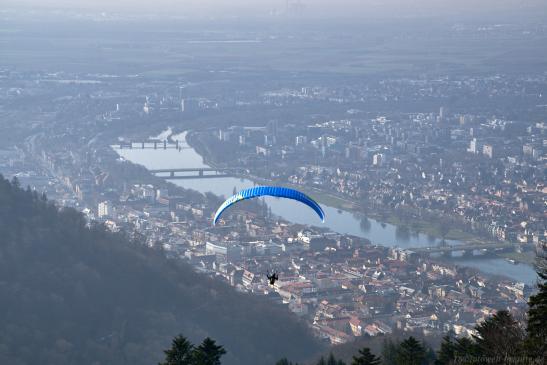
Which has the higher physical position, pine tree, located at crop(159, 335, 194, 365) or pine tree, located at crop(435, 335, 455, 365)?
pine tree, located at crop(159, 335, 194, 365)

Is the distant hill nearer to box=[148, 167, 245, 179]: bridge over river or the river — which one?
the river

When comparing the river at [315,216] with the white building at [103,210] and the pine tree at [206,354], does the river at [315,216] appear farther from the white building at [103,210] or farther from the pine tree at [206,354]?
the pine tree at [206,354]

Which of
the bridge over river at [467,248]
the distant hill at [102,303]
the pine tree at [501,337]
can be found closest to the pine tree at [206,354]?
the pine tree at [501,337]

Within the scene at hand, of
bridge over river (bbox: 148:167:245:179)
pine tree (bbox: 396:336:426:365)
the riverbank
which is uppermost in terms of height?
pine tree (bbox: 396:336:426:365)

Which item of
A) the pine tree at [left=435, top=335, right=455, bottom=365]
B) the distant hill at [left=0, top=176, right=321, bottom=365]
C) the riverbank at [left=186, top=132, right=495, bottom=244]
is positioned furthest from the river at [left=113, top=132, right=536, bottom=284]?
the pine tree at [left=435, top=335, right=455, bottom=365]

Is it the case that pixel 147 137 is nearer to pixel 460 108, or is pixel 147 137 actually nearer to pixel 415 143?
pixel 415 143

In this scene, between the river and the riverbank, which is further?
the riverbank

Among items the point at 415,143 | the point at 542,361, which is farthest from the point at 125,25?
the point at 542,361
